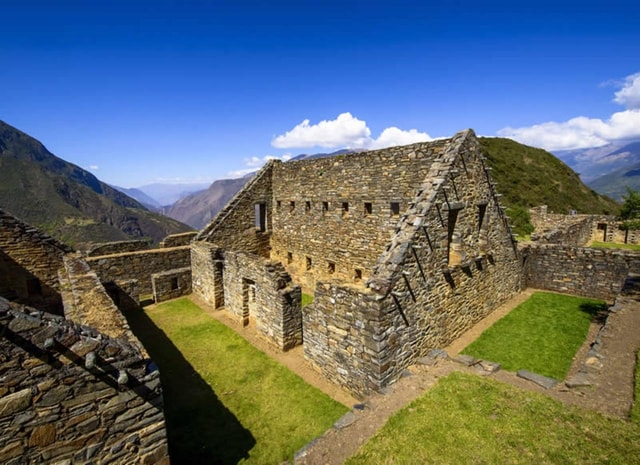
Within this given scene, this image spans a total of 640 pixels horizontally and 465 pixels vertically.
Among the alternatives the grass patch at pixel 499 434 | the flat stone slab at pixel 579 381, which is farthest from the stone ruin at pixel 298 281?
the flat stone slab at pixel 579 381

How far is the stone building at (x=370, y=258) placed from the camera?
Answer: 7.93 m

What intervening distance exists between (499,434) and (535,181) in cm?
6226

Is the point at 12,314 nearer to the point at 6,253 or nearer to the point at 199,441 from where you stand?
the point at 199,441

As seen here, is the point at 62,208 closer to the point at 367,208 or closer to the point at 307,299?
the point at 307,299

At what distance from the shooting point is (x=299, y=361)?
32.6ft

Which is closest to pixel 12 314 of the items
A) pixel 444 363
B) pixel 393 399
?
pixel 393 399

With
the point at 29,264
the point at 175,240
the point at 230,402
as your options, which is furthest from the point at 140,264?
the point at 230,402

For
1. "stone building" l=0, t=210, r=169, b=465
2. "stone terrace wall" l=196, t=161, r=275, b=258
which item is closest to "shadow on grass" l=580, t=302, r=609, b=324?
"stone building" l=0, t=210, r=169, b=465

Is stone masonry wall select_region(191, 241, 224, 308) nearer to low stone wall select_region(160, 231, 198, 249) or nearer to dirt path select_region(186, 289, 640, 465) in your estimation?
low stone wall select_region(160, 231, 198, 249)

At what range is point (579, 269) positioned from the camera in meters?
14.3

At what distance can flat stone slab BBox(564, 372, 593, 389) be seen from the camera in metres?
6.62

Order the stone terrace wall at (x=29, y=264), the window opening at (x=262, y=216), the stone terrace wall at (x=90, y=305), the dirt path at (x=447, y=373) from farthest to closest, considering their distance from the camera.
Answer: the window opening at (x=262, y=216) → the stone terrace wall at (x=29, y=264) → the stone terrace wall at (x=90, y=305) → the dirt path at (x=447, y=373)

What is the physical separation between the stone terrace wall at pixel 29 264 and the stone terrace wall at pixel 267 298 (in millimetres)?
7659

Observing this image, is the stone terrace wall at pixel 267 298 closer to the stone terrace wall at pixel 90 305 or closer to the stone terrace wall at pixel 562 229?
the stone terrace wall at pixel 90 305
